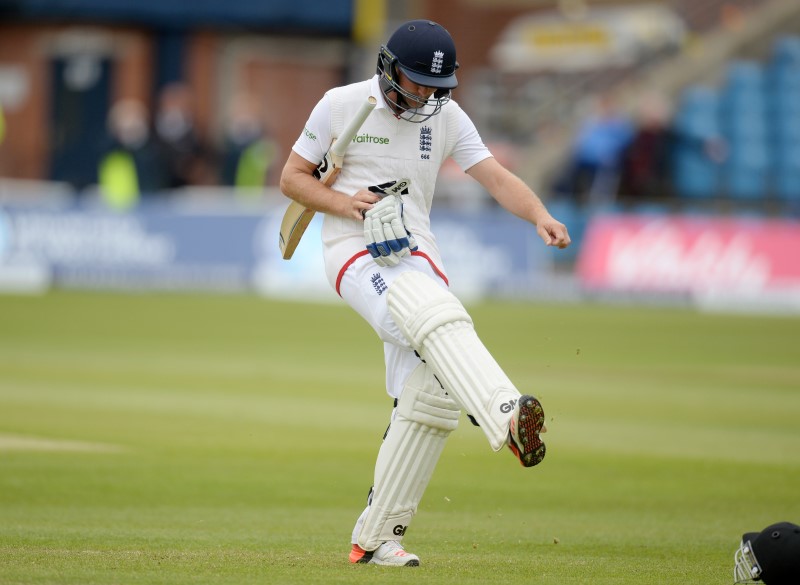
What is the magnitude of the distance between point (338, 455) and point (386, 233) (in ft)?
13.3

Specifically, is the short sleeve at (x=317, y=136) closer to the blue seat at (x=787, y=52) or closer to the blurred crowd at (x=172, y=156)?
the blurred crowd at (x=172, y=156)

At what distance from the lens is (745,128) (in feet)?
79.4

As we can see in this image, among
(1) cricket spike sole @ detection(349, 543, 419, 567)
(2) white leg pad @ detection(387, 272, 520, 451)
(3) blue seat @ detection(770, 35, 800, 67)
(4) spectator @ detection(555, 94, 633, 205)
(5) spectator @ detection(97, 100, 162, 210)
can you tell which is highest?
(3) blue seat @ detection(770, 35, 800, 67)

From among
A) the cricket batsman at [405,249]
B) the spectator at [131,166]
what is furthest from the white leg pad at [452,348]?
the spectator at [131,166]

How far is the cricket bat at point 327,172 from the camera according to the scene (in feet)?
19.0

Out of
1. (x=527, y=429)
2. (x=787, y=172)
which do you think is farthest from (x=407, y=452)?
(x=787, y=172)

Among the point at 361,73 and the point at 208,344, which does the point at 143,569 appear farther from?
the point at 361,73

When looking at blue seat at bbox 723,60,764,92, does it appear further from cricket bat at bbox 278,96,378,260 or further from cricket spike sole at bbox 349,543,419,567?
cricket spike sole at bbox 349,543,419,567

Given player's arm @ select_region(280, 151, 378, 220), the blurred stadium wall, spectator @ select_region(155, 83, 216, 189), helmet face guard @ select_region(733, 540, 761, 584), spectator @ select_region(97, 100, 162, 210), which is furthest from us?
spectator @ select_region(155, 83, 216, 189)

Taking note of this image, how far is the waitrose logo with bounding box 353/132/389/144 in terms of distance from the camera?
5.96m

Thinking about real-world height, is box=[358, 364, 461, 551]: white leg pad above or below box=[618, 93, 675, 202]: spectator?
A: below

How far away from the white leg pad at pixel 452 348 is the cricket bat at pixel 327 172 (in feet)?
2.04

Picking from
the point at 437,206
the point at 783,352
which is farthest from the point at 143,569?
the point at 437,206

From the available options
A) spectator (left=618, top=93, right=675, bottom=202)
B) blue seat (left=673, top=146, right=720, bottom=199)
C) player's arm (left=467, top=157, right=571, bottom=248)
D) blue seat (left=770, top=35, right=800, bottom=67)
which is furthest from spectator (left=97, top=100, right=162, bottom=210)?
player's arm (left=467, top=157, right=571, bottom=248)
